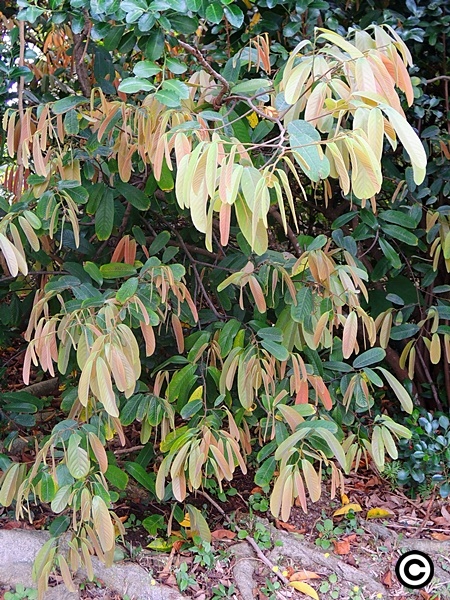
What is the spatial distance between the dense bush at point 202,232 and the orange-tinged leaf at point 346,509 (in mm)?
264

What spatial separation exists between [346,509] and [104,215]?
50.1 inches

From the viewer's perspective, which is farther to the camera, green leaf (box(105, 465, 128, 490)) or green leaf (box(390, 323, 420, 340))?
green leaf (box(390, 323, 420, 340))

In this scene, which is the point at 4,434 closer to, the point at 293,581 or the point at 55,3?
the point at 293,581

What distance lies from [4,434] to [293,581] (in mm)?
1110

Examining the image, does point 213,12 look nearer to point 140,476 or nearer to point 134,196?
point 134,196

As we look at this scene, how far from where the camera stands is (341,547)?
1.78 meters

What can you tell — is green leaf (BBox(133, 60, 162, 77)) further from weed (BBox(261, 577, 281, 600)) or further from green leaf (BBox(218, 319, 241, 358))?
weed (BBox(261, 577, 281, 600))

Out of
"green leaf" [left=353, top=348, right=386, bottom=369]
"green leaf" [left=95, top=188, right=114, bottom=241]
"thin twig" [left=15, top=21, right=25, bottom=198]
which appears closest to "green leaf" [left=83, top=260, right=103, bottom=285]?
"green leaf" [left=95, top=188, right=114, bottom=241]

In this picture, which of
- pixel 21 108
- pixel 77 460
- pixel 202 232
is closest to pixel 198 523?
pixel 77 460

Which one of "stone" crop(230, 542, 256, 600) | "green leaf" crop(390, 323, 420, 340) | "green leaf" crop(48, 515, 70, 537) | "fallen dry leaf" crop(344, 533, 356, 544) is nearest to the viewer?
"green leaf" crop(48, 515, 70, 537)

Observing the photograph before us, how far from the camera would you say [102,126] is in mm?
1270

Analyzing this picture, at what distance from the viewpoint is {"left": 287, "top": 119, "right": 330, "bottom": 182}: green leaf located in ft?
2.61

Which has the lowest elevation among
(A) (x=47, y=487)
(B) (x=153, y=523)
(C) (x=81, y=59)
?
(B) (x=153, y=523)

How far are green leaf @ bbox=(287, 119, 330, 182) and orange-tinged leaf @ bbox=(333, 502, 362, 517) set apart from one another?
1440mm
